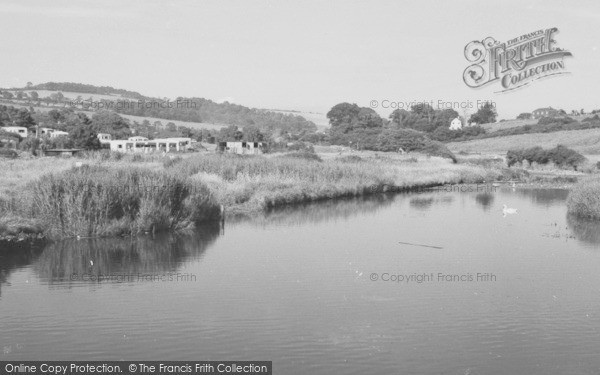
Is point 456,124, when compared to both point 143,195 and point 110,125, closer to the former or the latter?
point 110,125

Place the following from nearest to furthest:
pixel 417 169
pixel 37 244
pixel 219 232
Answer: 1. pixel 37 244
2. pixel 219 232
3. pixel 417 169

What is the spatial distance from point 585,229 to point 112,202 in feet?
57.0

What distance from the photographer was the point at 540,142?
3597 inches

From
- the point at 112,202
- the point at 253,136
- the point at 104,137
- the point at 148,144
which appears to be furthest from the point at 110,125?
the point at 112,202

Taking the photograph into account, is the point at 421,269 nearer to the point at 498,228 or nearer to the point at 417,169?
the point at 498,228

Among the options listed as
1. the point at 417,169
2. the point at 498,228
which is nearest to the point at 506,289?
the point at 498,228

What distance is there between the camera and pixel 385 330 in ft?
42.6

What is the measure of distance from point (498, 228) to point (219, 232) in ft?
34.7

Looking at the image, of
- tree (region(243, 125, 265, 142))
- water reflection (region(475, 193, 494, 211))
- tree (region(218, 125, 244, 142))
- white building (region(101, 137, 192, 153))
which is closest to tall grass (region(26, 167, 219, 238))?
water reflection (region(475, 193, 494, 211))

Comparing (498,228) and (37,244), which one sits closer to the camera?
(37,244)

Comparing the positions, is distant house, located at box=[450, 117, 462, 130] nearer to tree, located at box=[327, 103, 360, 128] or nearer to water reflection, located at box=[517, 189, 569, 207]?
tree, located at box=[327, 103, 360, 128]

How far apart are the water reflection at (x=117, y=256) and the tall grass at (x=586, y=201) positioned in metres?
15.9

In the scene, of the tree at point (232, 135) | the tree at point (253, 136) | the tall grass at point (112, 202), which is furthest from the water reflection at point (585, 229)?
the tree at point (232, 135)

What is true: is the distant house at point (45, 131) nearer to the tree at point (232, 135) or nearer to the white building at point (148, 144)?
the white building at point (148, 144)
